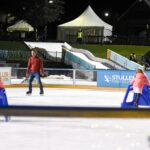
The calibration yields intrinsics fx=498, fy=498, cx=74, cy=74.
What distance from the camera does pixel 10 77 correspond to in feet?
49.7

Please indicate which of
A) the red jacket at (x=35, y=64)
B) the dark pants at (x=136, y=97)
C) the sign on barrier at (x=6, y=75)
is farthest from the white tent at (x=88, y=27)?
the dark pants at (x=136, y=97)

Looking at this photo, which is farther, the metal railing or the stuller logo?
the metal railing

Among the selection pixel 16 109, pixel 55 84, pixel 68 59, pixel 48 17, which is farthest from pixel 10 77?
pixel 48 17

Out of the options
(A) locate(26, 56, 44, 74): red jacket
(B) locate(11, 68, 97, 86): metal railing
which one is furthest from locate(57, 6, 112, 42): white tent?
(A) locate(26, 56, 44, 74): red jacket

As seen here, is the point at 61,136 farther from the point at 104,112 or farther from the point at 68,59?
the point at 68,59

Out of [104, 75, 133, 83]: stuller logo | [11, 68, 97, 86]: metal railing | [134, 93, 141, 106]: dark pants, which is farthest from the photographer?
[11, 68, 97, 86]: metal railing

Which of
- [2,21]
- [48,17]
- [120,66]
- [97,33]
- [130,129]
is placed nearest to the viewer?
[130,129]

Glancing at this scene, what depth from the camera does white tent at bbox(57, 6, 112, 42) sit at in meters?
31.2

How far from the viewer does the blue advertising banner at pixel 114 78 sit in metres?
15.3

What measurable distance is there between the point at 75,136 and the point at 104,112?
1.74 meters

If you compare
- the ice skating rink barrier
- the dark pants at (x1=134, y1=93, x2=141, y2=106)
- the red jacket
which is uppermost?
the ice skating rink barrier

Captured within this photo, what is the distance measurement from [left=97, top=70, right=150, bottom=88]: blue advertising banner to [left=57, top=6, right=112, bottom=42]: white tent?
1542cm

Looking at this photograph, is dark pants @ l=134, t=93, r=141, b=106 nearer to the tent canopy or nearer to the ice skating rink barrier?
the ice skating rink barrier

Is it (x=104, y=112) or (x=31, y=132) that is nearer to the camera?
(x=104, y=112)
